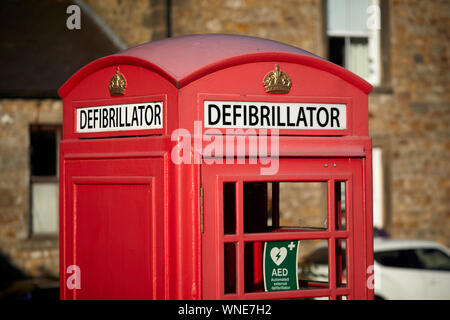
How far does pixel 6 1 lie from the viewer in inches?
456

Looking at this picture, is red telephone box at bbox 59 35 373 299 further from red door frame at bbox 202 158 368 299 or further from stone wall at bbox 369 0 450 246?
stone wall at bbox 369 0 450 246

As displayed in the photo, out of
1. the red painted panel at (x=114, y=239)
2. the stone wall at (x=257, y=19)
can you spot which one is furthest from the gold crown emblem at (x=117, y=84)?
the stone wall at (x=257, y=19)

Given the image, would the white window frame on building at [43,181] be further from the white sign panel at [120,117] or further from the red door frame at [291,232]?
the red door frame at [291,232]

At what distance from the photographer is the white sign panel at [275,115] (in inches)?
139

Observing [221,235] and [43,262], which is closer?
[221,235]

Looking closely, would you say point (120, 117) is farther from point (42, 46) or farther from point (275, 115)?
point (42, 46)

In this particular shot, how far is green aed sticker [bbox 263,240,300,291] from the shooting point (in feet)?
12.3

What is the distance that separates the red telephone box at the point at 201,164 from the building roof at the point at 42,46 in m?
6.96

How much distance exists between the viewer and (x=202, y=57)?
3662 millimetres

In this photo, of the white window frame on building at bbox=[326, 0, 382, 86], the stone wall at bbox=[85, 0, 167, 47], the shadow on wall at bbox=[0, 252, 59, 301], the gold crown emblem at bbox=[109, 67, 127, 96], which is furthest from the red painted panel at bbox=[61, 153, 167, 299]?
the white window frame on building at bbox=[326, 0, 382, 86]

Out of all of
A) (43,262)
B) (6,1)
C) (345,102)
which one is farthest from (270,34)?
(345,102)

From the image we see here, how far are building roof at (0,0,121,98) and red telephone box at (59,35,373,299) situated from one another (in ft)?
22.8

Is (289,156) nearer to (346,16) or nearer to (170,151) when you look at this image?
(170,151)
